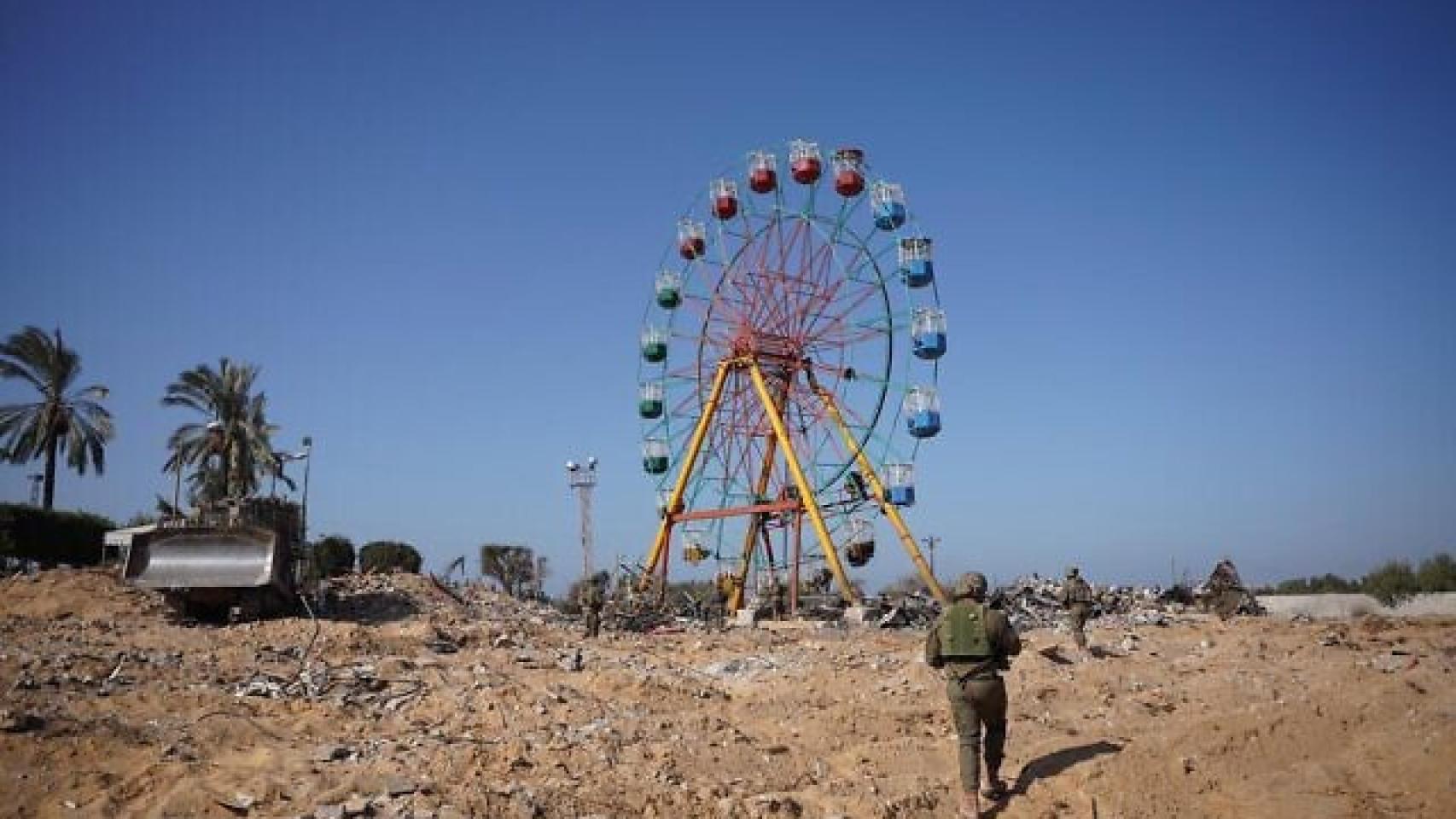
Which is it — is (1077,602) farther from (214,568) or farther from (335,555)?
(335,555)

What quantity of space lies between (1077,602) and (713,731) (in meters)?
6.74

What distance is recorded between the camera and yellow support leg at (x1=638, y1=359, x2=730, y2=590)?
30641 millimetres

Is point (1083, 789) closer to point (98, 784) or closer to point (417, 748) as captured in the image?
point (417, 748)

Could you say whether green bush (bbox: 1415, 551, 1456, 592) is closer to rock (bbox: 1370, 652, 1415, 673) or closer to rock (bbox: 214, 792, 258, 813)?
rock (bbox: 1370, 652, 1415, 673)

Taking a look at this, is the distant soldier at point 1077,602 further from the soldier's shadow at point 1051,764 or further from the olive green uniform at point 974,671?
the olive green uniform at point 974,671

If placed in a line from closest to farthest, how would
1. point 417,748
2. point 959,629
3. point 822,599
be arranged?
point 959,629
point 417,748
point 822,599

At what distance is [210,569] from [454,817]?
15.7 m

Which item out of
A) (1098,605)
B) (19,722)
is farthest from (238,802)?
(1098,605)

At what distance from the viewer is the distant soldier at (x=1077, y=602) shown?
1470cm

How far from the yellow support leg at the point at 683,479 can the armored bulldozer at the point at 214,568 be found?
1044 centimetres

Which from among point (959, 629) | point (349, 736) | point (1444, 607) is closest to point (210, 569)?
point (349, 736)

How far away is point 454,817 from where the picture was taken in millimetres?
8227

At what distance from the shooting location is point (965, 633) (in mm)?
7984

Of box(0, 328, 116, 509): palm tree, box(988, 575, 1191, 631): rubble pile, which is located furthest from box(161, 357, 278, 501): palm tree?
box(988, 575, 1191, 631): rubble pile
